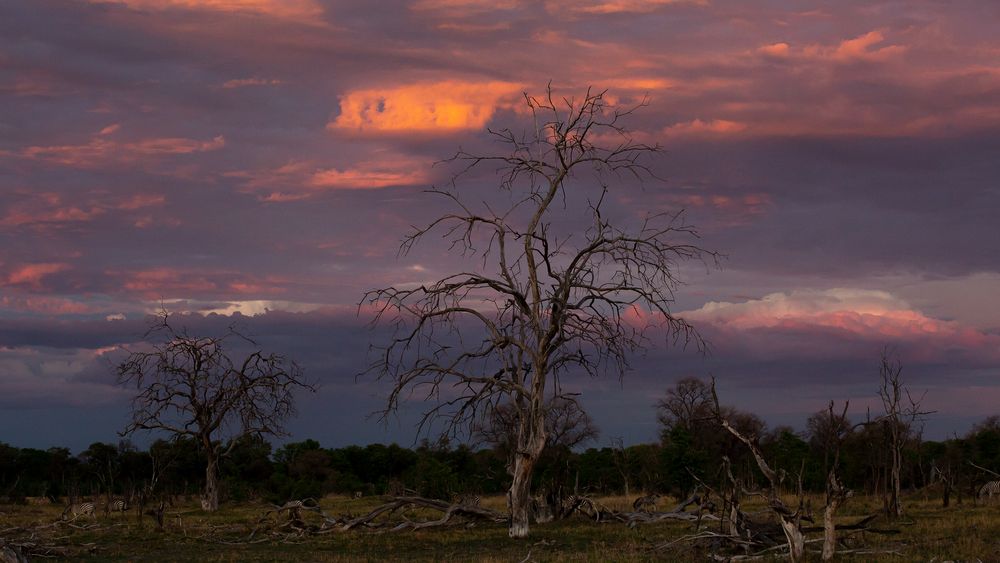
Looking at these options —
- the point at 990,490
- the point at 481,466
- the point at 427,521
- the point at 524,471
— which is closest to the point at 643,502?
the point at 427,521

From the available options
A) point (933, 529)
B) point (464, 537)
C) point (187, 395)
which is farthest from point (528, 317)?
point (187, 395)

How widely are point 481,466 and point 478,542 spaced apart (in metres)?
49.7

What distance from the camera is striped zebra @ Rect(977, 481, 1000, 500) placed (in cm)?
4368

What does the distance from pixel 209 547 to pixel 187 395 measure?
24272 millimetres

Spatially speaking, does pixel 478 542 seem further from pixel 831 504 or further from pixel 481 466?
pixel 481 466

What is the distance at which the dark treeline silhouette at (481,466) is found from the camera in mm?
51781

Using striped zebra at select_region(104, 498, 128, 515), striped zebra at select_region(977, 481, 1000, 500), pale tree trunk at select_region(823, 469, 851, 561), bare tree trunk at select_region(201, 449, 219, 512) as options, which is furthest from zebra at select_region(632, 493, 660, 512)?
striped zebra at select_region(104, 498, 128, 515)

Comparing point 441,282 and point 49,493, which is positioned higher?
point 441,282

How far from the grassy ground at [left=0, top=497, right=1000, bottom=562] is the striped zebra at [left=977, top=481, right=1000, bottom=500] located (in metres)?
7.22

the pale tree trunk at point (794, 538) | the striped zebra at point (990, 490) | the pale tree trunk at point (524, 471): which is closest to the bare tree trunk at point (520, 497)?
the pale tree trunk at point (524, 471)

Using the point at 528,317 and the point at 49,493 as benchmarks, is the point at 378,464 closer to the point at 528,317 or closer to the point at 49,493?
the point at 49,493

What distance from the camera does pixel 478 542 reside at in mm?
27641

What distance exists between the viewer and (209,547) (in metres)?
28.3

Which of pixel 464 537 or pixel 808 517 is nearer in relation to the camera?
pixel 808 517
